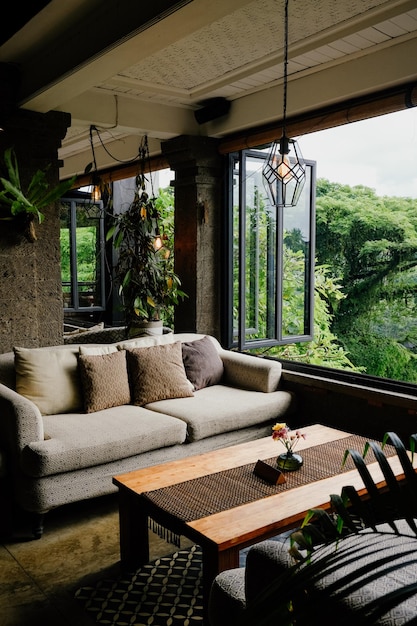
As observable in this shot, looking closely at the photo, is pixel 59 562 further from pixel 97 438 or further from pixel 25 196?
pixel 25 196

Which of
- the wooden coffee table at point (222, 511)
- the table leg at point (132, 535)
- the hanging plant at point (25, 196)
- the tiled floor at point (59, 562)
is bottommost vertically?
the tiled floor at point (59, 562)

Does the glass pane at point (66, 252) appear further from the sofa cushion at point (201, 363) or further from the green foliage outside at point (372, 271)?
the sofa cushion at point (201, 363)

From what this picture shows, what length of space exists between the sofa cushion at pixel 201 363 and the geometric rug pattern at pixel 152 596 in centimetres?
165

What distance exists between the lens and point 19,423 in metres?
3.00

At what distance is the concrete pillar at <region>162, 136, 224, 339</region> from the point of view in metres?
5.07

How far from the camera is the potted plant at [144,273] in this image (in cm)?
520

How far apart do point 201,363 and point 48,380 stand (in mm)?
1199

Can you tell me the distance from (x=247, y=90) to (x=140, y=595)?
370cm

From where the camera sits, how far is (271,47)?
368cm

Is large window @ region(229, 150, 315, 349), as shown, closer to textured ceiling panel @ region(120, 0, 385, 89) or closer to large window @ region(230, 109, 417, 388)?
textured ceiling panel @ region(120, 0, 385, 89)

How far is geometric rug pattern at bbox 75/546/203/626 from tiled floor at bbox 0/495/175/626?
7 centimetres

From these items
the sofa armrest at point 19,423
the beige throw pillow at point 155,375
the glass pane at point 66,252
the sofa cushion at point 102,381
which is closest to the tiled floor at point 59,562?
the sofa armrest at point 19,423


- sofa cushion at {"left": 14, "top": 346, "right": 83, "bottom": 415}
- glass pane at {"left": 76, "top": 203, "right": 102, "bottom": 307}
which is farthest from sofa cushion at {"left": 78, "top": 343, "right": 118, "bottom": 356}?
glass pane at {"left": 76, "top": 203, "right": 102, "bottom": 307}

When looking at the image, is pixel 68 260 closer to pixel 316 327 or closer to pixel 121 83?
pixel 316 327
